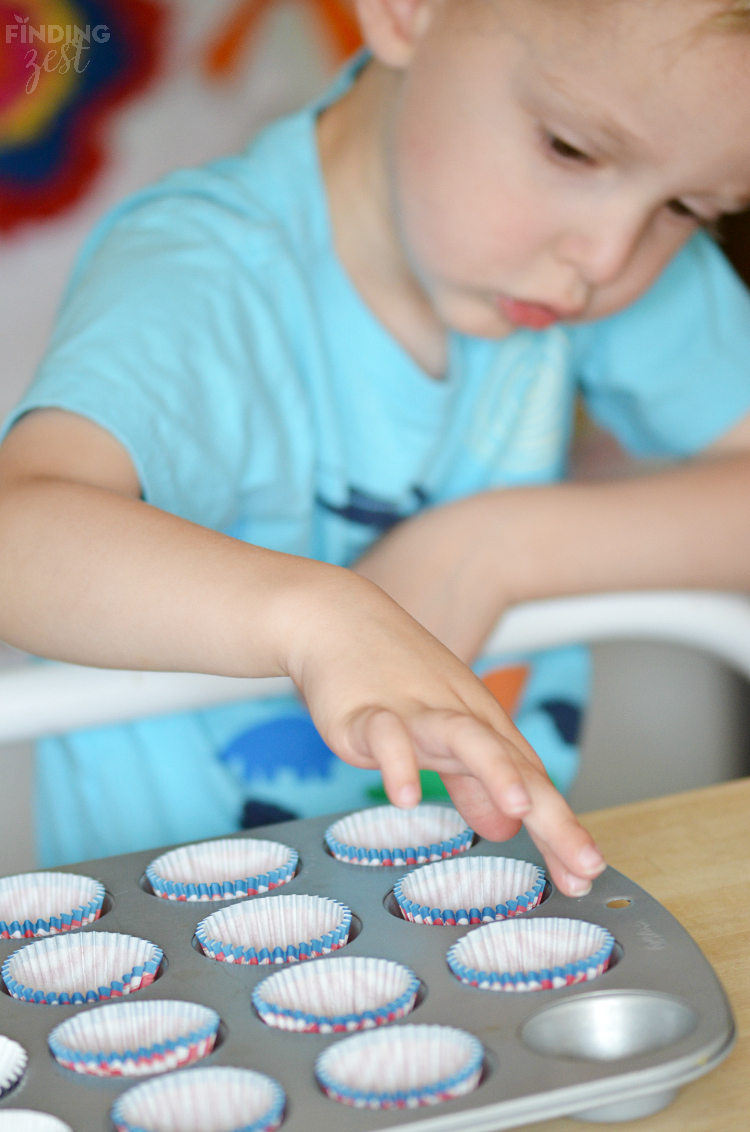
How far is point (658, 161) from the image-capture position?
574mm

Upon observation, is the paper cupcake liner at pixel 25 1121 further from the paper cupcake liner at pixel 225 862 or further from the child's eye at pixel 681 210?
the child's eye at pixel 681 210

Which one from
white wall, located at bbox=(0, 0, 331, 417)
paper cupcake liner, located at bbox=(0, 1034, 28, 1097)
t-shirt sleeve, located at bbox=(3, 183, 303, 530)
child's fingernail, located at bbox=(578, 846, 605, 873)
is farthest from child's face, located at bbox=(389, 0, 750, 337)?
white wall, located at bbox=(0, 0, 331, 417)

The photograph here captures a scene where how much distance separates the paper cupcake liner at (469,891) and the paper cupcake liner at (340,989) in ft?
0.13

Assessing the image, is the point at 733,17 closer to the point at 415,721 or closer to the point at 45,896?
the point at 415,721

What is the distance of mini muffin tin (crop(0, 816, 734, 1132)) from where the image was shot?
1.05 feet

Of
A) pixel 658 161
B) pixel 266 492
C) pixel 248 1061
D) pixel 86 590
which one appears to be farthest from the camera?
pixel 266 492

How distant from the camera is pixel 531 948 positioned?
0.41 meters

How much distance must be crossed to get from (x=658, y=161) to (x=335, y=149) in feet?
0.88

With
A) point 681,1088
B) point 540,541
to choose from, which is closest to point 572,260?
point 540,541

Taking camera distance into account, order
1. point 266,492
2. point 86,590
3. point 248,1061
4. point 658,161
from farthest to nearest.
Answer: point 266,492
point 658,161
point 86,590
point 248,1061

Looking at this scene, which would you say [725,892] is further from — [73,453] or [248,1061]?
[73,453]

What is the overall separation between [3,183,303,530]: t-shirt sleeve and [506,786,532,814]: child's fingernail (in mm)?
280

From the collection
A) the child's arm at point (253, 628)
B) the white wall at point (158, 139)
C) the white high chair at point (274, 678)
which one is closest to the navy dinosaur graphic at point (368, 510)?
the white high chair at point (274, 678)

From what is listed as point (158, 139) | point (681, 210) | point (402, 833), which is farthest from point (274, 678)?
point (158, 139)
